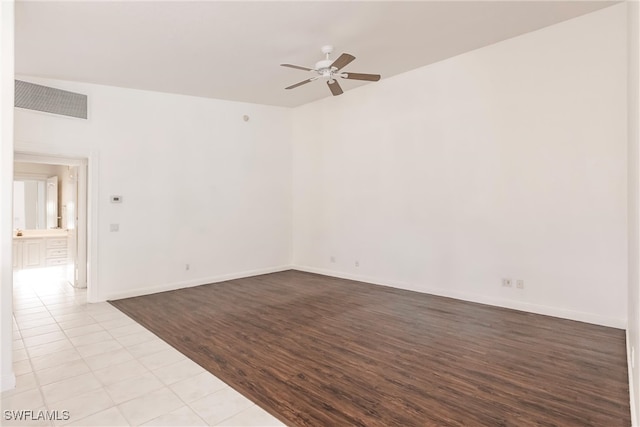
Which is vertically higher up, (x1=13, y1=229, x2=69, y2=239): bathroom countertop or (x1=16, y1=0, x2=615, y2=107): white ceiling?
(x1=16, y1=0, x2=615, y2=107): white ceiling

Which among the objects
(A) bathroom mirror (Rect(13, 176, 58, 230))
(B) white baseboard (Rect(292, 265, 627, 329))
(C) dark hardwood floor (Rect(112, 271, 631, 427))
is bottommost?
(C) dark hardwood floor (Rect(112, 271, 631, 427))

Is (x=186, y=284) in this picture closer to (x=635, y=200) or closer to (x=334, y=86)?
(x=334, y=86)

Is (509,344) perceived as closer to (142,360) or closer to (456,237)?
(456,237)

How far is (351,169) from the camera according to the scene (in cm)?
612

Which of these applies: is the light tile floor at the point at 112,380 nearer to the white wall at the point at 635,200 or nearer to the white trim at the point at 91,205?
the white trim at the point at 91,205

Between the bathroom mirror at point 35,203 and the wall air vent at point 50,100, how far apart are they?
453 centimetres

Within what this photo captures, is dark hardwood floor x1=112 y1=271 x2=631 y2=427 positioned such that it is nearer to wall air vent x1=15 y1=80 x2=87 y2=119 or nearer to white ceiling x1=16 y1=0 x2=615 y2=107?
wall air vent x1=15 y1=80 x2=87 y2=119

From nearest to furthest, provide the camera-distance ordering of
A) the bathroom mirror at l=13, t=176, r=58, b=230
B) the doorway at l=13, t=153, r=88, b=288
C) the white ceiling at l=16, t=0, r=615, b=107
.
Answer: the white ceiling at l=16, t=0, r=615, b=107, the doorway at l=13, t=153, r=88, b=288, the bathroom mirror at l=13, t=176, r=58, b=230

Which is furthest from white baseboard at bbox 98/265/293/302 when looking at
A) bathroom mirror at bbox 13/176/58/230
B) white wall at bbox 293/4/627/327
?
bathroom mirror at bbox 13/176/58/230

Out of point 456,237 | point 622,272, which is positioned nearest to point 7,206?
point 456,237

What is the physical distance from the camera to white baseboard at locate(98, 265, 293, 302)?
202 inches

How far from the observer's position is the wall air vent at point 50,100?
4406mm

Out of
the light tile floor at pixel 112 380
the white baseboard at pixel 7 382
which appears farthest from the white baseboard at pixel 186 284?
the white baseboard at pixel 7 382

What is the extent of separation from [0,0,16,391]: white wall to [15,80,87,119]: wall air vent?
2.33m
